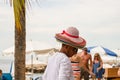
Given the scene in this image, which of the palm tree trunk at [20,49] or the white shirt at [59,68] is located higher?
the white shirt at [59,68]

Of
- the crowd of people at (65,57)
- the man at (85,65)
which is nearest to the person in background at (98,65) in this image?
the man at (85,65)

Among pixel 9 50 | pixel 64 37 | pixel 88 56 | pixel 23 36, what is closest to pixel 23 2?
pixel 23 36

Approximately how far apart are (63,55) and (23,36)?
6.79m

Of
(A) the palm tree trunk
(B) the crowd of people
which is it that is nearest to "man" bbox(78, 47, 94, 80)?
(A) the palm tree trunk

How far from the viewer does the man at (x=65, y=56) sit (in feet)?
14.5

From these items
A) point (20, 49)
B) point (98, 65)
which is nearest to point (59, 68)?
point (20, 49)

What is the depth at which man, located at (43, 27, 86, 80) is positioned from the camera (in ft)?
14.5

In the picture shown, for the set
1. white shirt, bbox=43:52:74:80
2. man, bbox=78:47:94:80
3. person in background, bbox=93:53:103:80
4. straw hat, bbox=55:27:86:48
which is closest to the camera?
white shirt, bbox=43:52:74:80

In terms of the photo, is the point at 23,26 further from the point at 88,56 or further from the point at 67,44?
the point at 67,44

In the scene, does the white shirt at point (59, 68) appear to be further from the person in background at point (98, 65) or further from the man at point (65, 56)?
the person in background at point (98, 65)

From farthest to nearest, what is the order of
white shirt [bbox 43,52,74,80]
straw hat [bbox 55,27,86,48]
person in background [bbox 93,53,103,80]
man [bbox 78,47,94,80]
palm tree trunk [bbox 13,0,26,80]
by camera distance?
person in background [bbox 93,53,103,80] → man [bbox 78,47,94,80] → palm tree trunk [bbox 13,0,26,80] → straw hat [bbox 55,27,86,48] → white shirt [bbox 43,52,74,80]

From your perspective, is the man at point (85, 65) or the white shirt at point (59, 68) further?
the man at point (85, 65)

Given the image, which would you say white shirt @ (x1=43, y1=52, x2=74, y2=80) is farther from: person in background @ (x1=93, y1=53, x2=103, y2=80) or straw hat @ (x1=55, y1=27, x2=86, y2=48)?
person in background @ (x1=93, y1=53, x2=103, y2=80)

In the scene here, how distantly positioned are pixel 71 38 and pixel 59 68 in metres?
0.33
